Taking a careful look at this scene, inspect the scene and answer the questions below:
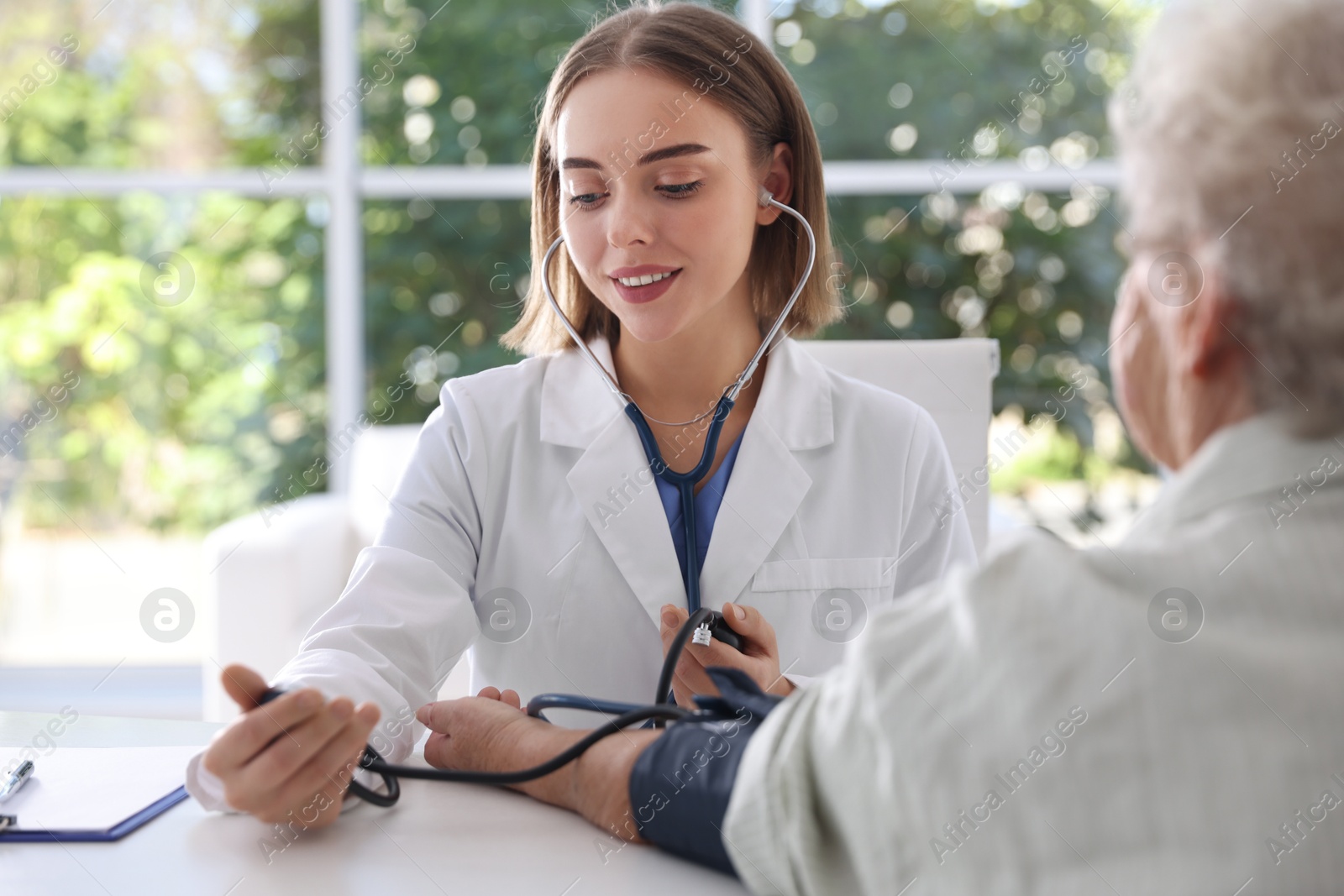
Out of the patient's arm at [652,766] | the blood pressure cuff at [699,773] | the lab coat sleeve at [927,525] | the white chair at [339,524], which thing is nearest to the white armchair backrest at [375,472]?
the white chair at [339,524]

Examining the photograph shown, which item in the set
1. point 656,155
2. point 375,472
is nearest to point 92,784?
point 656,155

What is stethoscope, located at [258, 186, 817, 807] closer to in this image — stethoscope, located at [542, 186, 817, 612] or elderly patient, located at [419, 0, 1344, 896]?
stethoscope, located at [542, 186, 817, 612]

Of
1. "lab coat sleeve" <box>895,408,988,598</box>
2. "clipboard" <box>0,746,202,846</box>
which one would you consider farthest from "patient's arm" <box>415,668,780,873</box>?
"lab coat sleeve" <box>895,408,988,598</box>

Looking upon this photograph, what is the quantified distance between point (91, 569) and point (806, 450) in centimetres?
302

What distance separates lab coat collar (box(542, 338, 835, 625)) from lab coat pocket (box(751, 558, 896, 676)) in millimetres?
40

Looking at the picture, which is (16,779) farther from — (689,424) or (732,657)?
(689,424)

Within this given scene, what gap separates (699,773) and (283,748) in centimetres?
29

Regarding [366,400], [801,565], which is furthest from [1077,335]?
[801,565]

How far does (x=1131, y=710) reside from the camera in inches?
20.4

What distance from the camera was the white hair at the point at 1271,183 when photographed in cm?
53

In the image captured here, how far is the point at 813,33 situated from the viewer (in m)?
3.39

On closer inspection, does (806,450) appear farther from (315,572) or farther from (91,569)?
(91,569)

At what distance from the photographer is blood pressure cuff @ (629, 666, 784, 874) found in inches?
27.1

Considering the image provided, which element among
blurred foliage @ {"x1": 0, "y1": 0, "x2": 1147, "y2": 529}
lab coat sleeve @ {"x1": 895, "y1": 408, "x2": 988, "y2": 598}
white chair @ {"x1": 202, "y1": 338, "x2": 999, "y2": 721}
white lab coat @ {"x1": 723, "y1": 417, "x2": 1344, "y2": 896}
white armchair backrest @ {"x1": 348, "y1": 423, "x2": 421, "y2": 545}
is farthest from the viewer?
blurred foliage @ {"x1": 0, "y1": 0, "x2": 1147, "y2": 529}
